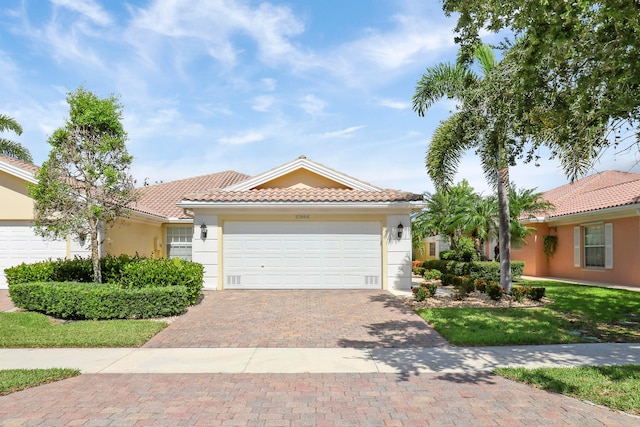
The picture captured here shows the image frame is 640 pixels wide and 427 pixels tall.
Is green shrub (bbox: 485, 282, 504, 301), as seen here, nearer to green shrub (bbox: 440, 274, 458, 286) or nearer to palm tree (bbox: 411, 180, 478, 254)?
green shrub (bbox: 440, 274, 458, 286)

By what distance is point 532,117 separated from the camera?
30.7ft

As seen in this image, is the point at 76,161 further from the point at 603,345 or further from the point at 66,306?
the point at 603,345

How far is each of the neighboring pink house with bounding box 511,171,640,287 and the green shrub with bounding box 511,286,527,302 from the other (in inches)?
274

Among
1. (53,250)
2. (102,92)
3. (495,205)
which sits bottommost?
(53,250)

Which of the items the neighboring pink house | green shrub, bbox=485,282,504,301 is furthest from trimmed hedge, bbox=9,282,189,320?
the neighboring pink house

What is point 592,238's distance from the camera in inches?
781

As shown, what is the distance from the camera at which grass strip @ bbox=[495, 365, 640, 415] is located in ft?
16.1

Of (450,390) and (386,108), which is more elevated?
(386,108)

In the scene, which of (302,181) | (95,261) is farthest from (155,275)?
(302,181)

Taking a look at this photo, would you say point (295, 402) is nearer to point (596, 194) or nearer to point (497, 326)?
point (497, 326)

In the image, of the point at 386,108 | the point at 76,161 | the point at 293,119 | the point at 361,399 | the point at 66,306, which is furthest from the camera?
the point at 293,119

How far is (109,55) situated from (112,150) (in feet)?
9.88

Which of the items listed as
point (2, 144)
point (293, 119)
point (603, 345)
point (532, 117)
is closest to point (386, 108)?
point (293, 119)

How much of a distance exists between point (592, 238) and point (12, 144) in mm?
29896
